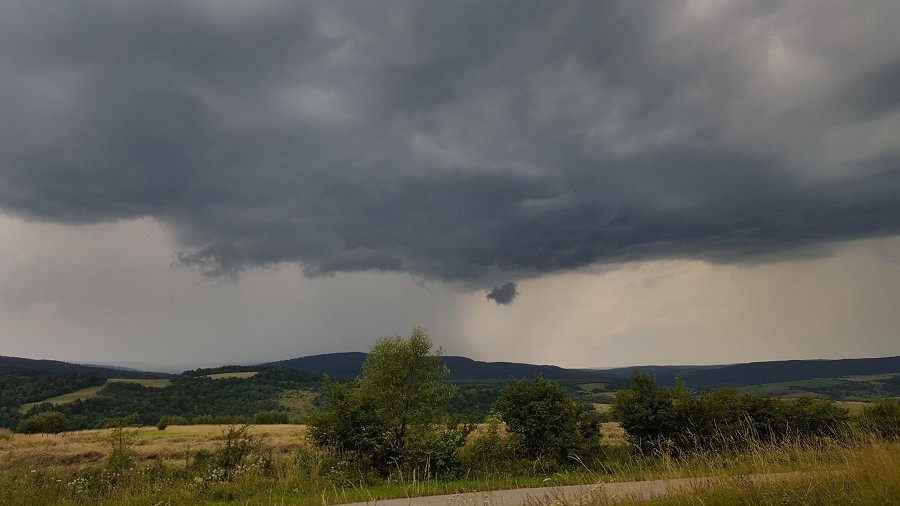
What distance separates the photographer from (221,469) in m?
18.6

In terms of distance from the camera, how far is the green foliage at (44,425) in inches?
3164

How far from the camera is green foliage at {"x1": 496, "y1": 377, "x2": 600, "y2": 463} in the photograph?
2420cm

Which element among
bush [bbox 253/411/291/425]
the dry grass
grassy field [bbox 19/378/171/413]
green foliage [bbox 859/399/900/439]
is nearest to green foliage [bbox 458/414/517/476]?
green foliage [bbox 859/399/900/439]

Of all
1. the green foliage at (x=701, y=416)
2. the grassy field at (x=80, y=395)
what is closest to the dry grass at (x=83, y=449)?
the green foliage at (x=701, y=416)

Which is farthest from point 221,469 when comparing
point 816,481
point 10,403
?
point 10,403

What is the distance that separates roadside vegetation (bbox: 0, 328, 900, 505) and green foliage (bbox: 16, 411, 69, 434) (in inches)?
2909

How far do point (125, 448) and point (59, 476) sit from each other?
8.24 feet

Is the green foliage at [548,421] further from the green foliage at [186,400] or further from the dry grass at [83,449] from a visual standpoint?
the green foliage at [186,400]

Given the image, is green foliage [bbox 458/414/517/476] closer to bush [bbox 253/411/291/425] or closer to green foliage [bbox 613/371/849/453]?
green foliage [bbox 613/371/849/453]

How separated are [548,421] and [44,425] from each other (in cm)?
8803

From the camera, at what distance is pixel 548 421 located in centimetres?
2477

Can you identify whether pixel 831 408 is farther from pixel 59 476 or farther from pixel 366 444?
pixel 59 476

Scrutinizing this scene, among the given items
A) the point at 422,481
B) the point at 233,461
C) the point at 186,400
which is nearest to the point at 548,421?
the point at 422,481

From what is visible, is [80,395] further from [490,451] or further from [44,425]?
[490,451]
